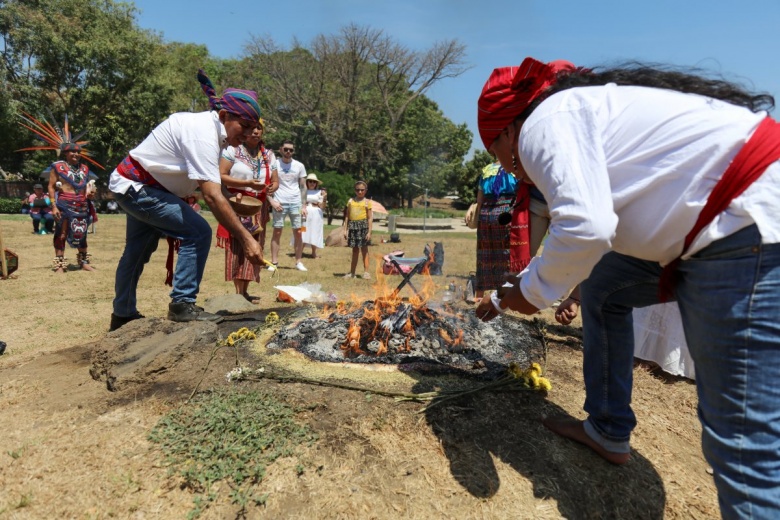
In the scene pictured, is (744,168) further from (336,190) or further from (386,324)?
(336,190)

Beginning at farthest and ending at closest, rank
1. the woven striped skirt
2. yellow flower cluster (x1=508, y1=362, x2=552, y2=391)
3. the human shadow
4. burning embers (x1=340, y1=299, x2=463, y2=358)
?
the woven striped skirt < burning embers (x1=340, y1=299, x2=463, y2=358) < yellow flower cluster (x1=508, y1=362, x2=552, y2=391) < the human shadow

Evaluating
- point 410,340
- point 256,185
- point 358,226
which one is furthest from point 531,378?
point 358,226

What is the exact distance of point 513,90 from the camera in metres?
1.91

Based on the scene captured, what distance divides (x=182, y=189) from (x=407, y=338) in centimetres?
229

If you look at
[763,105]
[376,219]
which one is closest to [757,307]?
[763,105]

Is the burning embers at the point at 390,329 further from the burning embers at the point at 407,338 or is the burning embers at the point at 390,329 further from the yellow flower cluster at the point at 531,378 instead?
the yellow flower cluster at the point at 531,378

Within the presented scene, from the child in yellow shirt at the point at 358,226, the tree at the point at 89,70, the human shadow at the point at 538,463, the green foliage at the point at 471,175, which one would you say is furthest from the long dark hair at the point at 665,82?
the green foliage at the point at 471,175

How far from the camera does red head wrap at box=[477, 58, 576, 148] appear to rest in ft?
6.27

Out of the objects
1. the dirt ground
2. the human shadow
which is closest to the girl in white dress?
the dirt ground

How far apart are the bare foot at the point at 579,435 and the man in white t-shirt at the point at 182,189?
8.06ft

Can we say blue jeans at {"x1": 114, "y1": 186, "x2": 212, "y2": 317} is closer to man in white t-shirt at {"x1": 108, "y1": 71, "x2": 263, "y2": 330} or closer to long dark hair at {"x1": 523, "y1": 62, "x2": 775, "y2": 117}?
man in white t-shirt at {"x1": 108, "y1": 71, "x2": 263, "y2": 330}

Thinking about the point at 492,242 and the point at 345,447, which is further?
the point at 492,242

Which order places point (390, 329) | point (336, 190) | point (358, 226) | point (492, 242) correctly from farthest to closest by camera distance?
point (336, 190) → point (358, 226) → point (492, 242) → point (390, 329)

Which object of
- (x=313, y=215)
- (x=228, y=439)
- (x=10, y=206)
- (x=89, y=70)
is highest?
(x=89, y=70)
